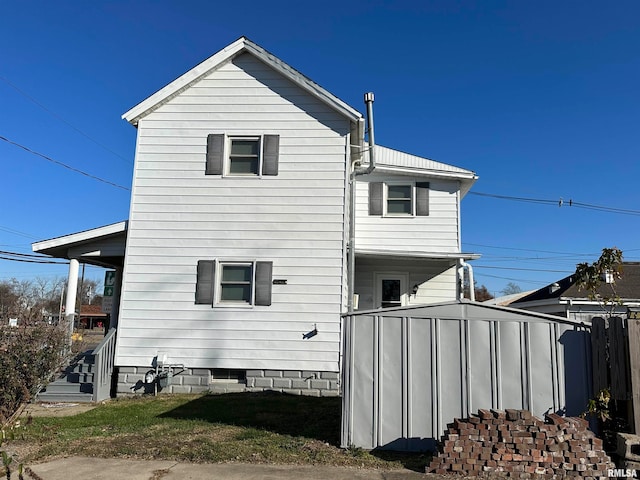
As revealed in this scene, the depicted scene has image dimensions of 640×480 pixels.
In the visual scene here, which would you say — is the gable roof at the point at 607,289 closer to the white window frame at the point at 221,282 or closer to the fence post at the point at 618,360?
the white window frame at the point at 221,282

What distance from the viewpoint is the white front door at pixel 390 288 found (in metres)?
13.5

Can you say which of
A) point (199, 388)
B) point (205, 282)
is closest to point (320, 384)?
point (199, 388)

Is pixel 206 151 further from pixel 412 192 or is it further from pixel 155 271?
pixel 412 192

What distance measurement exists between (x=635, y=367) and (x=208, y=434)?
5290 mm

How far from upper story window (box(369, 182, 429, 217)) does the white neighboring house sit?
7.87 feet

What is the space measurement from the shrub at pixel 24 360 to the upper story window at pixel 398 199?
8.95m

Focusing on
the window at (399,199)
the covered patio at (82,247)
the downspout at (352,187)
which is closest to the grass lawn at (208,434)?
the downspout at (352,187)

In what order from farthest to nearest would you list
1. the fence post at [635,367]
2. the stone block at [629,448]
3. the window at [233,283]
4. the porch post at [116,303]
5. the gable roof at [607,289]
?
the gable roof at [607,289] < the porch post at [116,303] < the window at [233,283] < the fence post at [635,367] < the stone block at [629,448]

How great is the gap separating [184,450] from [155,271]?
534cm

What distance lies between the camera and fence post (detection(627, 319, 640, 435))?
17.3ft

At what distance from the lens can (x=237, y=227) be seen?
1052 centimetres

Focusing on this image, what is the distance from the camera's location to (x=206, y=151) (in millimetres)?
10844

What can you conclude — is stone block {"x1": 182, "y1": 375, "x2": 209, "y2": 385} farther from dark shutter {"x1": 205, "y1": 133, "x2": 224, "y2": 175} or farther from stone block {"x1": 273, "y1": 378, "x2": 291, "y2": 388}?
dark shutter {"x1": 205, "y1": 133, "x2": 224, "y2": 175}

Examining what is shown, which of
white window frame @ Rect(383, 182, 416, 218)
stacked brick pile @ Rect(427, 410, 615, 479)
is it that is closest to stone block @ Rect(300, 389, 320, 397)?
stacked brick pile @ Rect(427, 410, 615, 479)
